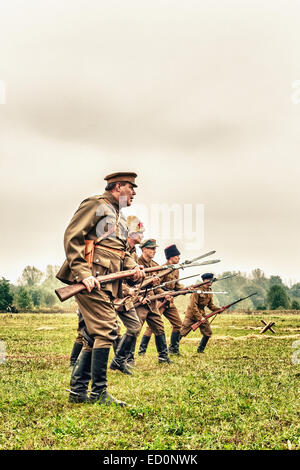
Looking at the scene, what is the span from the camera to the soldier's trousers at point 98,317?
624cm

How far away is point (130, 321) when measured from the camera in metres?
9.42

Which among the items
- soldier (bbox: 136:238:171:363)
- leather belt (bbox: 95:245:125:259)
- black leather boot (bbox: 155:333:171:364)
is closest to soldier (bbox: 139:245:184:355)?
soldier (bbox: 136:238:171:363)

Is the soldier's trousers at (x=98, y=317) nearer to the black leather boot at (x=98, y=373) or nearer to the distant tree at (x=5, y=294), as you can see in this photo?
the black leather boot at (x=98, y=373)

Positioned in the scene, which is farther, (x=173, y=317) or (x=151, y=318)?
(x=173, y=317)

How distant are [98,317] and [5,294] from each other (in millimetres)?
41610

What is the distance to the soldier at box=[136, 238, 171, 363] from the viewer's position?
36.2 ft

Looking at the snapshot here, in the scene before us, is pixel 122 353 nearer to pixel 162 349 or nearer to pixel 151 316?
pixel 162 349

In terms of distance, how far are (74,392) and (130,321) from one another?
317cm

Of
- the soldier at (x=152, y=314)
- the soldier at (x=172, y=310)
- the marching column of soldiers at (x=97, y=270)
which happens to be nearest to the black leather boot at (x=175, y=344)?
the soldier at (x=172, y=310)

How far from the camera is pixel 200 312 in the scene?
1388cm

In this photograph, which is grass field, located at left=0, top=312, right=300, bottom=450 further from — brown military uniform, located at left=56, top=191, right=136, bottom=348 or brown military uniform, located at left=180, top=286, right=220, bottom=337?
brown military uniform, located at left=180, top=286, right=220, bottom=337

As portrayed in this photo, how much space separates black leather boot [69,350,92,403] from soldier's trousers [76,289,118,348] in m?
0.28

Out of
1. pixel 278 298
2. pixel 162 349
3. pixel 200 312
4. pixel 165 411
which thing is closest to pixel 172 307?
pixel 200 312
